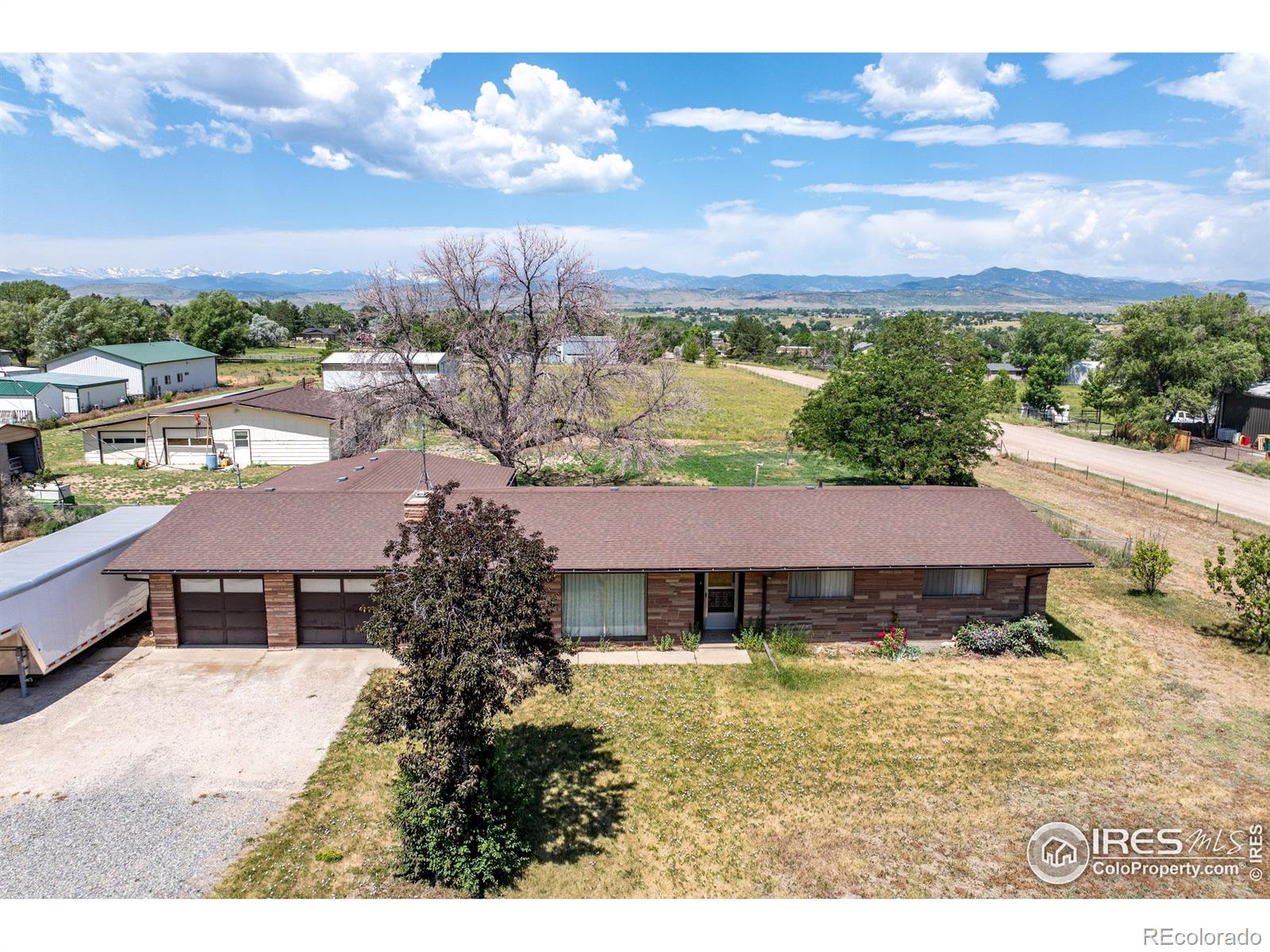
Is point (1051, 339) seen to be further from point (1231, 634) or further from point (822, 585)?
point (822, 585)

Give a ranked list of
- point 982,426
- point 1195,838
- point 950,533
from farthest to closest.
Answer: point 982,426 < point 950,533 < point 1195,838

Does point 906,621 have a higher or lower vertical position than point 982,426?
lower

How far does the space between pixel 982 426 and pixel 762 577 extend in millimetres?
13988

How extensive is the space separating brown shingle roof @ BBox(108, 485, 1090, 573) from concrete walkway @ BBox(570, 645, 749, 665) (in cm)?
212

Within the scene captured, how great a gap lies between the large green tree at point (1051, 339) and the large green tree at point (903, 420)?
252 feet

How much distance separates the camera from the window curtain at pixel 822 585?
60.7ft

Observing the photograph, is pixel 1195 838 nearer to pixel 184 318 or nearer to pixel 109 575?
pixel 109 575

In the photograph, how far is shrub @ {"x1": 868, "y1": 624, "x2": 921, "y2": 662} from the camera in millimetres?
18188

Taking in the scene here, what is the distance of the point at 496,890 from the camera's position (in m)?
10.3

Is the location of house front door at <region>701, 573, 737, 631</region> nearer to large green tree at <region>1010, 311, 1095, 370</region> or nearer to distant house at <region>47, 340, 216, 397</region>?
distant house at <region>47, 340, 216, 397</region>

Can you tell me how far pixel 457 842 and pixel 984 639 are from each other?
13384mm

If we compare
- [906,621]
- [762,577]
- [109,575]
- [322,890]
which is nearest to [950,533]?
[906,621]

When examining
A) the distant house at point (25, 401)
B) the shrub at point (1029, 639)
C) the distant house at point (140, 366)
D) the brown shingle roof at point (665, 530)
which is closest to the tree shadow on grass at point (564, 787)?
the brown shingle roof at point (665, 530)

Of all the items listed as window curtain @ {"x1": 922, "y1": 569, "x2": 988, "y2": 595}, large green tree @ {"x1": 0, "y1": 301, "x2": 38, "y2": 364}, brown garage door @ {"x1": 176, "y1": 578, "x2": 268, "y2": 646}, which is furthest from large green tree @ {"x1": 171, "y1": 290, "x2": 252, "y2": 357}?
window curtain @ {"x1": 922, "y1": 569, "x2": 988, "y2": 595}
